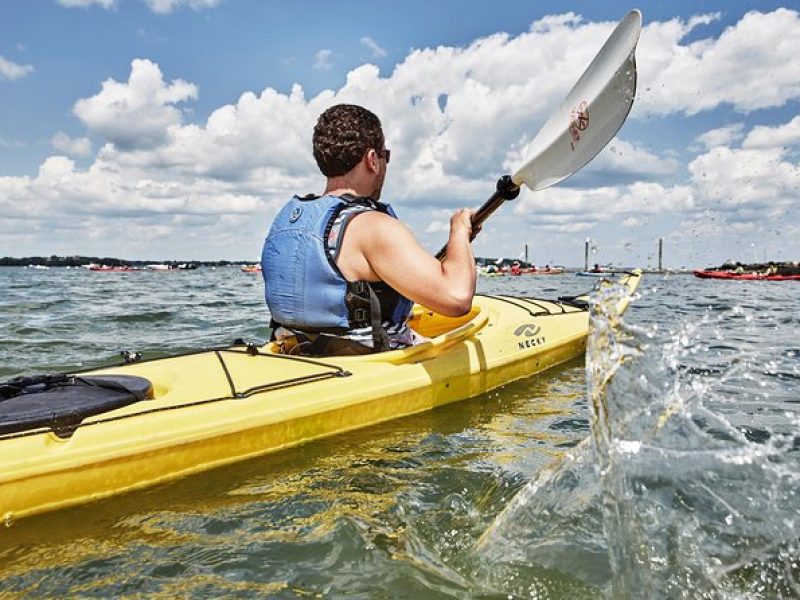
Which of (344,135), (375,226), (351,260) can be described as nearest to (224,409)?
(351,260)

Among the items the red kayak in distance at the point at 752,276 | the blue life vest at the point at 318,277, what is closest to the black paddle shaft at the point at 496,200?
the blue life vest at the point at 318,277

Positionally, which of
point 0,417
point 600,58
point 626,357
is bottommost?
point 0,417

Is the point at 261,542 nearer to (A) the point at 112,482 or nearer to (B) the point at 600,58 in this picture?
(A) the point at 112,482

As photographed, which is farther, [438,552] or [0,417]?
[0,417]

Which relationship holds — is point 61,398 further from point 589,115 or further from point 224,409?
point 589,115

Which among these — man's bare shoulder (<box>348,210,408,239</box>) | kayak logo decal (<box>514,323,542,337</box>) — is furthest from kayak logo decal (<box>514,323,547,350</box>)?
man's bare shoulder (<box>348,210,408,239</box>)

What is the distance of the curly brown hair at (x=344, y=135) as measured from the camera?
355 centimetres

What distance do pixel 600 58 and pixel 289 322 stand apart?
263cm

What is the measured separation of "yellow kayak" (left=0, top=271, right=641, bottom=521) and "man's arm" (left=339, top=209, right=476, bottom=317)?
0.53 meters

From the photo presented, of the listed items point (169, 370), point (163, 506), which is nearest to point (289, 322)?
point (169, 370)

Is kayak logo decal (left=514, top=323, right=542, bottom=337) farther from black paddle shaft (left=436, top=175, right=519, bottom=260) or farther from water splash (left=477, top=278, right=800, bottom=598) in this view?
water splash (left=477, top=278, right=800, bottom=598)

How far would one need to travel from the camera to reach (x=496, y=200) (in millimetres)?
4359

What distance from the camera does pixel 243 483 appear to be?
277 centimetres

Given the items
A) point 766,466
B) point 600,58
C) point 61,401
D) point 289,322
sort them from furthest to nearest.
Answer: point 600,58 → point 289,322 → point 61,401 → point 766,466
